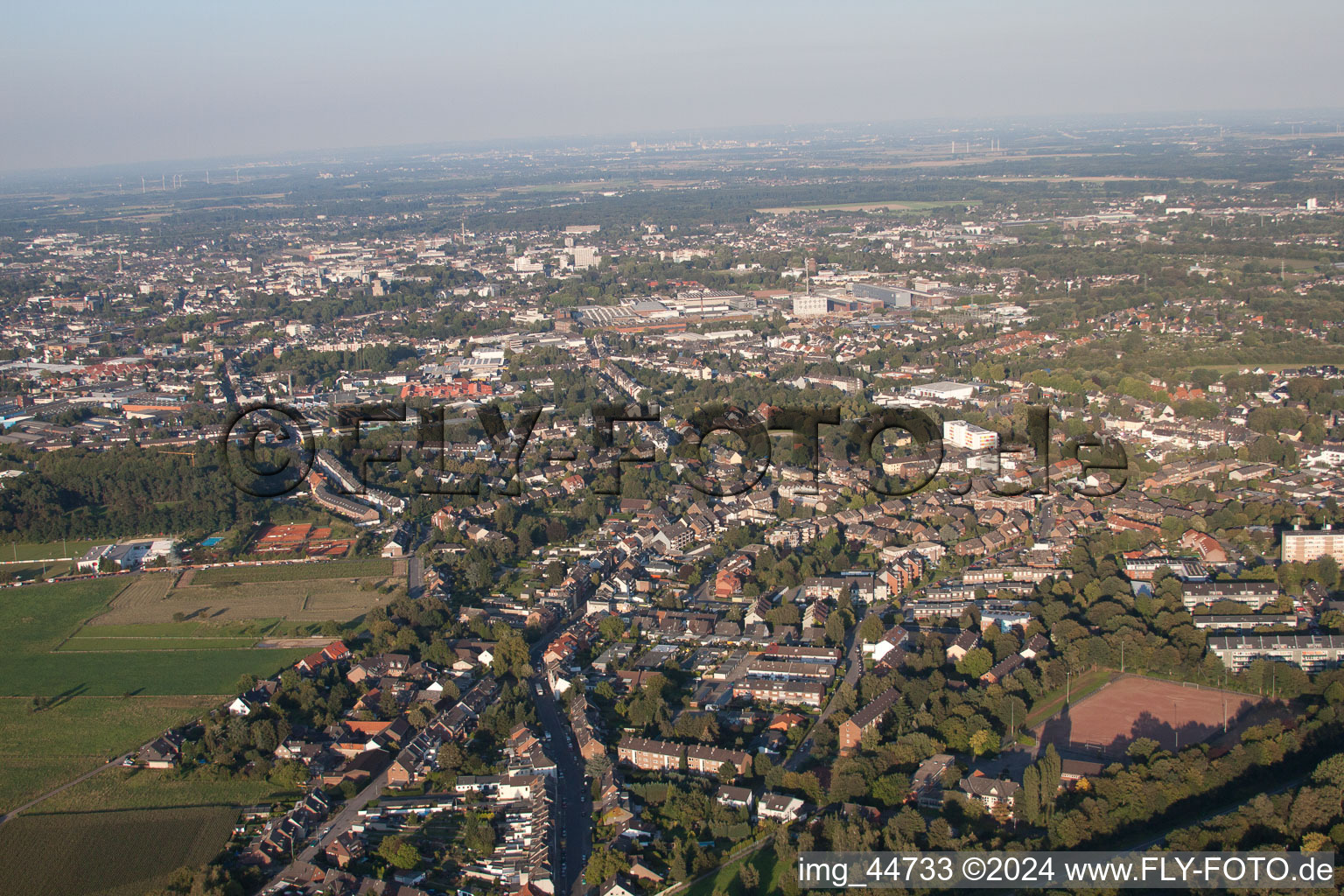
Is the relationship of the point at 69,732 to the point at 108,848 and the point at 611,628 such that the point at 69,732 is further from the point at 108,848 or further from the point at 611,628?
the point at 611,628

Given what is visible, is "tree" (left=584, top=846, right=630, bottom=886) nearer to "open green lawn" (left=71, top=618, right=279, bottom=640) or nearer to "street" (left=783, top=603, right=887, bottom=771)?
"street" (left=783, top=603, right=887, bottom=771)

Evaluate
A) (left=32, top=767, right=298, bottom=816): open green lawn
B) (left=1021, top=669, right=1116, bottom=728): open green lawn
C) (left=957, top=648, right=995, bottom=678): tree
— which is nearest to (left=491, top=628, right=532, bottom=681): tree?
(left=32, top=767, right=298, bottom=816): open green lawn

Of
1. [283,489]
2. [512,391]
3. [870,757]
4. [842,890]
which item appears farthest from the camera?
[512,391]

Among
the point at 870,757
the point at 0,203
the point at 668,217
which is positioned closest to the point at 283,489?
the point at 870,757

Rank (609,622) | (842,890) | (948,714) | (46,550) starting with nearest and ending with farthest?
(842,890) < (948,714) < (609,622) < (46,550)

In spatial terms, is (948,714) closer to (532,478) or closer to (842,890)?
(842,890)

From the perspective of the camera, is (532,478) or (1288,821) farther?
(532,478)

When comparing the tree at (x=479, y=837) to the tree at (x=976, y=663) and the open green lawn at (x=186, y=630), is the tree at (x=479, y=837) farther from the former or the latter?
the open green lawn at (x=186, y=630)

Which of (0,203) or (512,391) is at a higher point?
(0,203)
